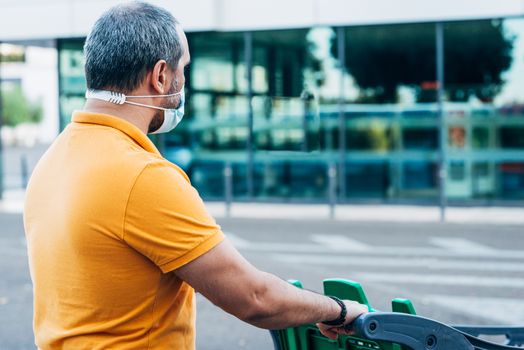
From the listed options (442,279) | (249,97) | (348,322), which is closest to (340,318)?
(348,322)

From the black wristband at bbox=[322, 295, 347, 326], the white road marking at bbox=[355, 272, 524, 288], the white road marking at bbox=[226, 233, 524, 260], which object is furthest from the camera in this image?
the white road marking at bbox=[226, 233, 524, 260]

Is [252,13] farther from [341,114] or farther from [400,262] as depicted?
[400,262]

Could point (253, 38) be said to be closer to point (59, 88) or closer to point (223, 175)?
point (223, 175)

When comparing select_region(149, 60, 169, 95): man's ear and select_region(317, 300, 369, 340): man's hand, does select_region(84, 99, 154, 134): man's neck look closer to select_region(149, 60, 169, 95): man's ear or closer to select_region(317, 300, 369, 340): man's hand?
select_region(149, 60, 169, 95): man's ear

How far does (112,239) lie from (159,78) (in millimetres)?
423

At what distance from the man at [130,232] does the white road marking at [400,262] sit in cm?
842

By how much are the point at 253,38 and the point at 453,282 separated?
977 centimetres

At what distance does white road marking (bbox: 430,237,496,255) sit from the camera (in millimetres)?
11828

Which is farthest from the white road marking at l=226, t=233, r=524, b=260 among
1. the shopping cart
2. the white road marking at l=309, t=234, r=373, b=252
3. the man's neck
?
the man's neck

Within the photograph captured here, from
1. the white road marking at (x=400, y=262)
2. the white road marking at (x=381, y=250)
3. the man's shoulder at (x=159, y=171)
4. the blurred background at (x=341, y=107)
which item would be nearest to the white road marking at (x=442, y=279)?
the white road marking at (x=400, y=262)

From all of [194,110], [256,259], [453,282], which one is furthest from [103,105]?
[194,110]

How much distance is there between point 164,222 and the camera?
206 cm

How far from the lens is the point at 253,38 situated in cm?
1816

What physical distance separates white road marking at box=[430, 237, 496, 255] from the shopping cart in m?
9.36
